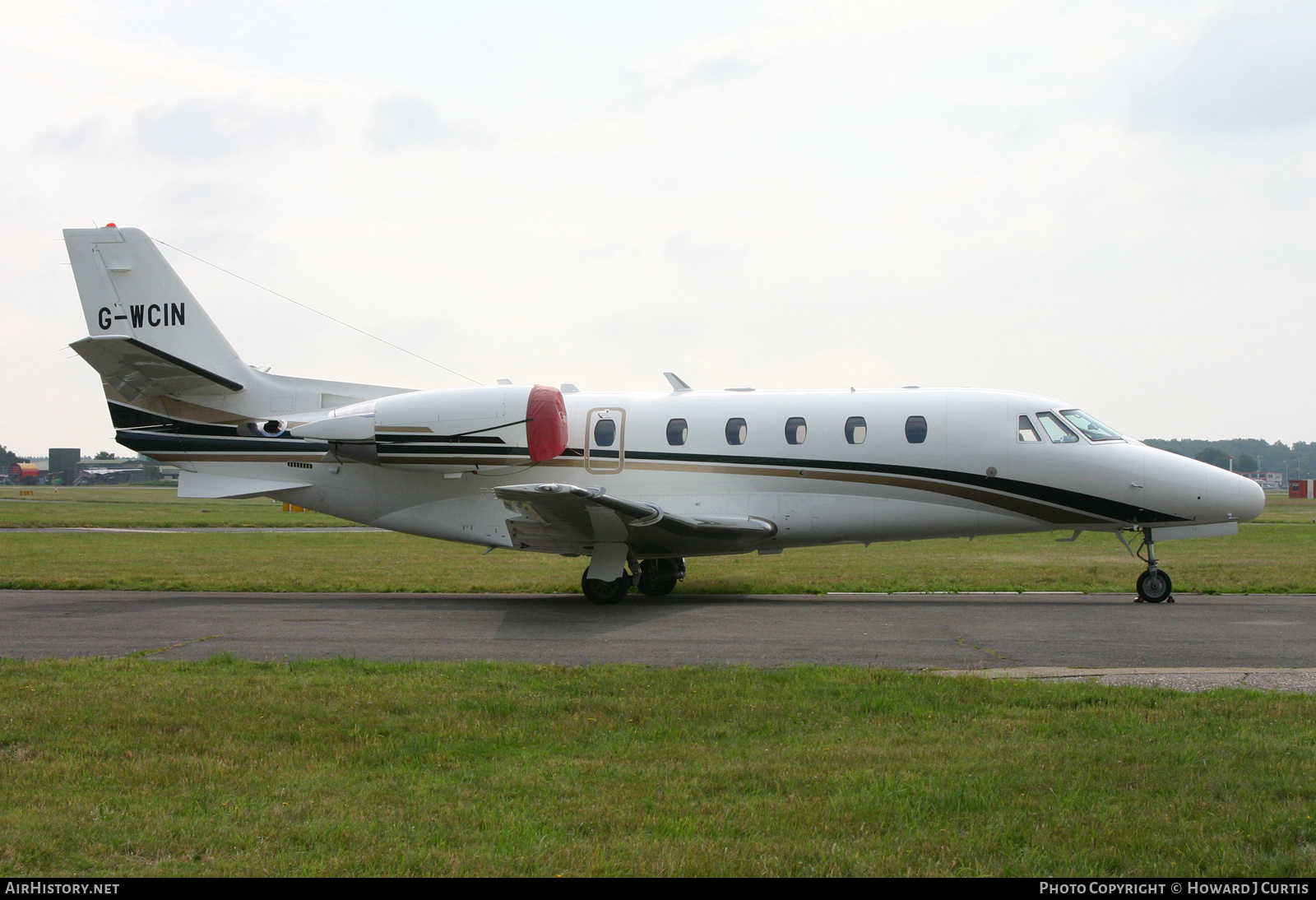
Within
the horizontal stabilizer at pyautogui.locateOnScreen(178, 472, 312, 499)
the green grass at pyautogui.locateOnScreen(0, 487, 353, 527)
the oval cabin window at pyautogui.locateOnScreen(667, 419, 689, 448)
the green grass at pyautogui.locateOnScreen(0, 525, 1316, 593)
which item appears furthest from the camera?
the green grass at pyautogui.locateOnScreen(0, 487, 353, 527)

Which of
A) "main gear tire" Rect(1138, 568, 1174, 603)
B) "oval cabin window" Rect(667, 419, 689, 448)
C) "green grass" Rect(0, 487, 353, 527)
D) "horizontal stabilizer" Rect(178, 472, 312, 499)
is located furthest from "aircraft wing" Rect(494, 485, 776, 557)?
"green grass" Rect(0, 487, 353, 527)

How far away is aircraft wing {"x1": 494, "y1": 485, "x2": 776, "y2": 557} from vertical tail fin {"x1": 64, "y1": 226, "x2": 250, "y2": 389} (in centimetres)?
682

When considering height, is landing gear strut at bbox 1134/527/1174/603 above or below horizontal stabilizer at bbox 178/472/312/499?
below

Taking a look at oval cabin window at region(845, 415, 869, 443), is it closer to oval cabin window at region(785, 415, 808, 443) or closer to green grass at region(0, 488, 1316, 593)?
oval cabin window at region(785, 415, 808, 443)

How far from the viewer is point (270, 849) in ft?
17.8

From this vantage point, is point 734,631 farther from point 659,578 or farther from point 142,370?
point 142,370

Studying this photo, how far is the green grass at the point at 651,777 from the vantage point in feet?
17.4

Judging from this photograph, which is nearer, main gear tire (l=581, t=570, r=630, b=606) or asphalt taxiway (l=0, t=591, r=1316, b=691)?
asphalt taxiway (l=0, t=591, r=1316, b=691)

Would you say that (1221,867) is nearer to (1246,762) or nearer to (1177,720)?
(1246,762)

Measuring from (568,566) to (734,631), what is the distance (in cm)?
1306

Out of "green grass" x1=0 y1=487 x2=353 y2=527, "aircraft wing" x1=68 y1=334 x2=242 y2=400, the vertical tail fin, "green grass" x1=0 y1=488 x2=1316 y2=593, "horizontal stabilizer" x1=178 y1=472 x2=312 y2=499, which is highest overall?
the vertical tail fin

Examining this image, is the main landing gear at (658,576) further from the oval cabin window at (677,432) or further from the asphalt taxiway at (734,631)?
the oval cabin window at (677,432)

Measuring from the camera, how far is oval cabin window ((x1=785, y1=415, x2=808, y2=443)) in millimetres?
18281
